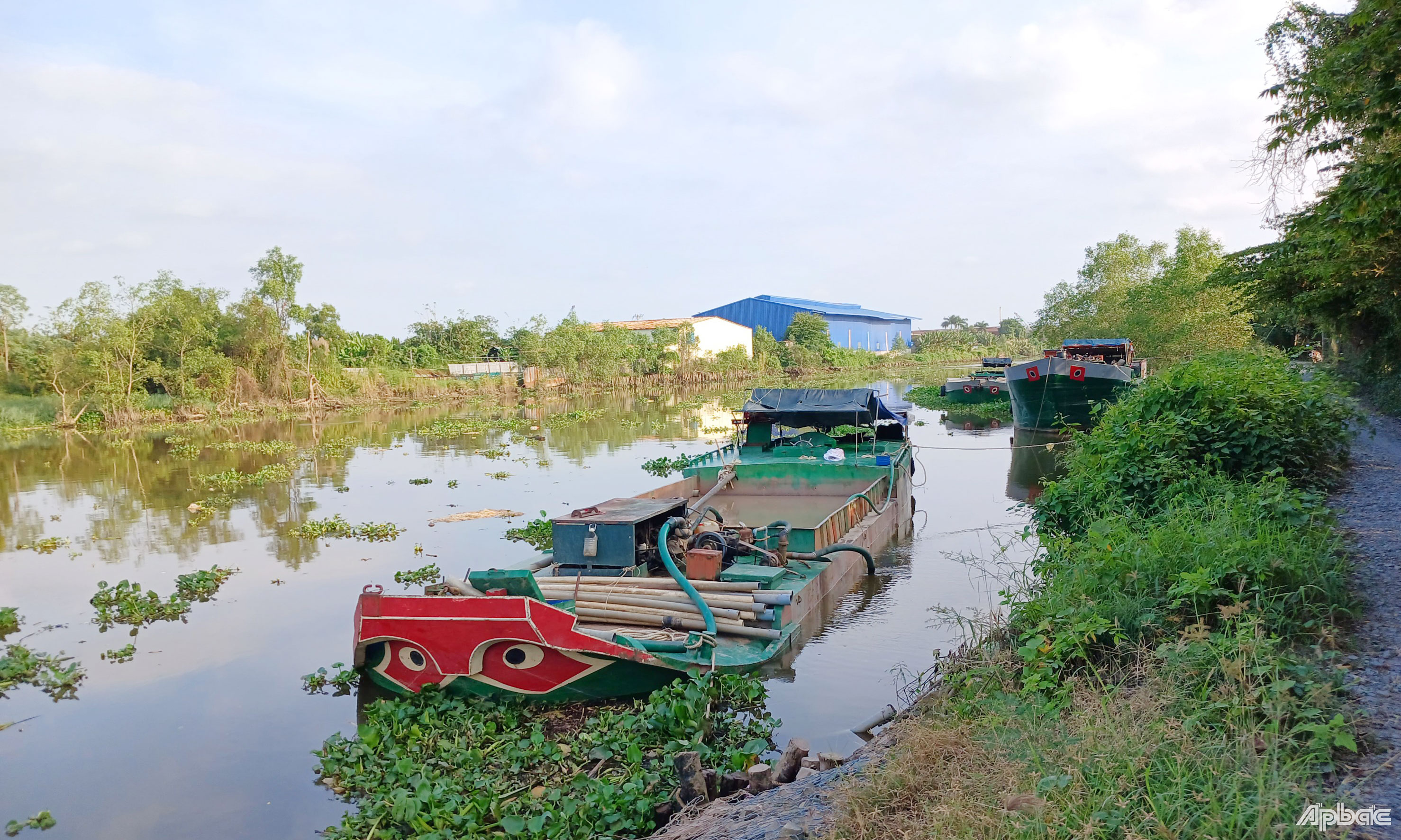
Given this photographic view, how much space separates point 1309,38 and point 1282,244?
334cm

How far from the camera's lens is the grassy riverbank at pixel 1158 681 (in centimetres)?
315

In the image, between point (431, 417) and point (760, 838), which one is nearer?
point (760, 838)

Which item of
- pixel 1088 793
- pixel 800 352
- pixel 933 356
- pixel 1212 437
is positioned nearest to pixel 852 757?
pixel 1088 793

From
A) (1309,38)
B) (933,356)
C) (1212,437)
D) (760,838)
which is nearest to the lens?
(760,838)

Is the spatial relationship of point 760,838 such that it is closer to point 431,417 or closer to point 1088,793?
point 1088,793

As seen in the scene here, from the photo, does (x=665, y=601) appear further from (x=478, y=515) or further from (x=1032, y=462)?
(x=1032, y=462)

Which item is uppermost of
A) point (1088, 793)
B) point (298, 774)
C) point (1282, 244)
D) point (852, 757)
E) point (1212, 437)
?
point (1282, 244)

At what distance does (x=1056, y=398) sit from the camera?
23938 mm

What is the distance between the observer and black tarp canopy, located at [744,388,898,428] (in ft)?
53.0

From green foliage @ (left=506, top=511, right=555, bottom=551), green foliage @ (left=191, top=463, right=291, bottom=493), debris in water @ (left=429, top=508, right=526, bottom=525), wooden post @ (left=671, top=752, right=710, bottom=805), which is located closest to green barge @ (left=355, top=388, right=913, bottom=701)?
green foliage @ (left=506, top=511, right=555, bottom=551)

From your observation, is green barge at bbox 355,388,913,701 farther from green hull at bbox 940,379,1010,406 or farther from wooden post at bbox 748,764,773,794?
green hull at bbox 940,379,1010,406

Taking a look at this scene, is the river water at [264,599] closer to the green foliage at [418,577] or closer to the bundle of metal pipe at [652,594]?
the green foliage at [418,577]

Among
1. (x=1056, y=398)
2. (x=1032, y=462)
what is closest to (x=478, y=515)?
(x=1032, y=462)

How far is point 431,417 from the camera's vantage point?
36.0 m
